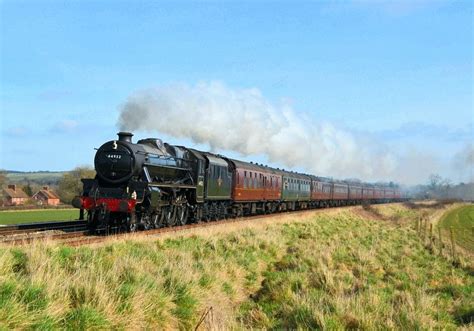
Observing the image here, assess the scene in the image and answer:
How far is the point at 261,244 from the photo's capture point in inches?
727

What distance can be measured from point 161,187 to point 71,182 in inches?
2482

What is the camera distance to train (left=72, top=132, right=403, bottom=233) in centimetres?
1894

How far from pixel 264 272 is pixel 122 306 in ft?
24.3

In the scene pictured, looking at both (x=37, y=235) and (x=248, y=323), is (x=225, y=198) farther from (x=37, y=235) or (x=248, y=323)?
(x=248, y=323)

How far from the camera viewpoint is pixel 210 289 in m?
10.9

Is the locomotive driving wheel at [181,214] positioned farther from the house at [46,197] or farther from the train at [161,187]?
the house at [46,197]

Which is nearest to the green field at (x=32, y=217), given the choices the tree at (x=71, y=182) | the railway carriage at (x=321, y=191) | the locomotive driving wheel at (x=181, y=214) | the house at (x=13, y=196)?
the locomotive driving wheel at (x=181, y=214)

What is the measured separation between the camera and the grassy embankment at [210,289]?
7.55m

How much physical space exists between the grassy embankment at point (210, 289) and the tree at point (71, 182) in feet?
210

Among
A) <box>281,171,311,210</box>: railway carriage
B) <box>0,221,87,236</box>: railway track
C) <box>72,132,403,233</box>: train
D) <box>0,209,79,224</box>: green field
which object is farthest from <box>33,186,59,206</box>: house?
<box>0,221,87,236</box>: railway track

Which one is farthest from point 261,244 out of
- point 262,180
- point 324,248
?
point 262,180

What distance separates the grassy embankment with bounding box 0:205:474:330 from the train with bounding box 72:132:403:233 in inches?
106

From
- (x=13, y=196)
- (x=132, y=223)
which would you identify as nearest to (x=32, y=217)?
(x=132, y=223)

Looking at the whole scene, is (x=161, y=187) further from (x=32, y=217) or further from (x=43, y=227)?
(x=32, y=217)
